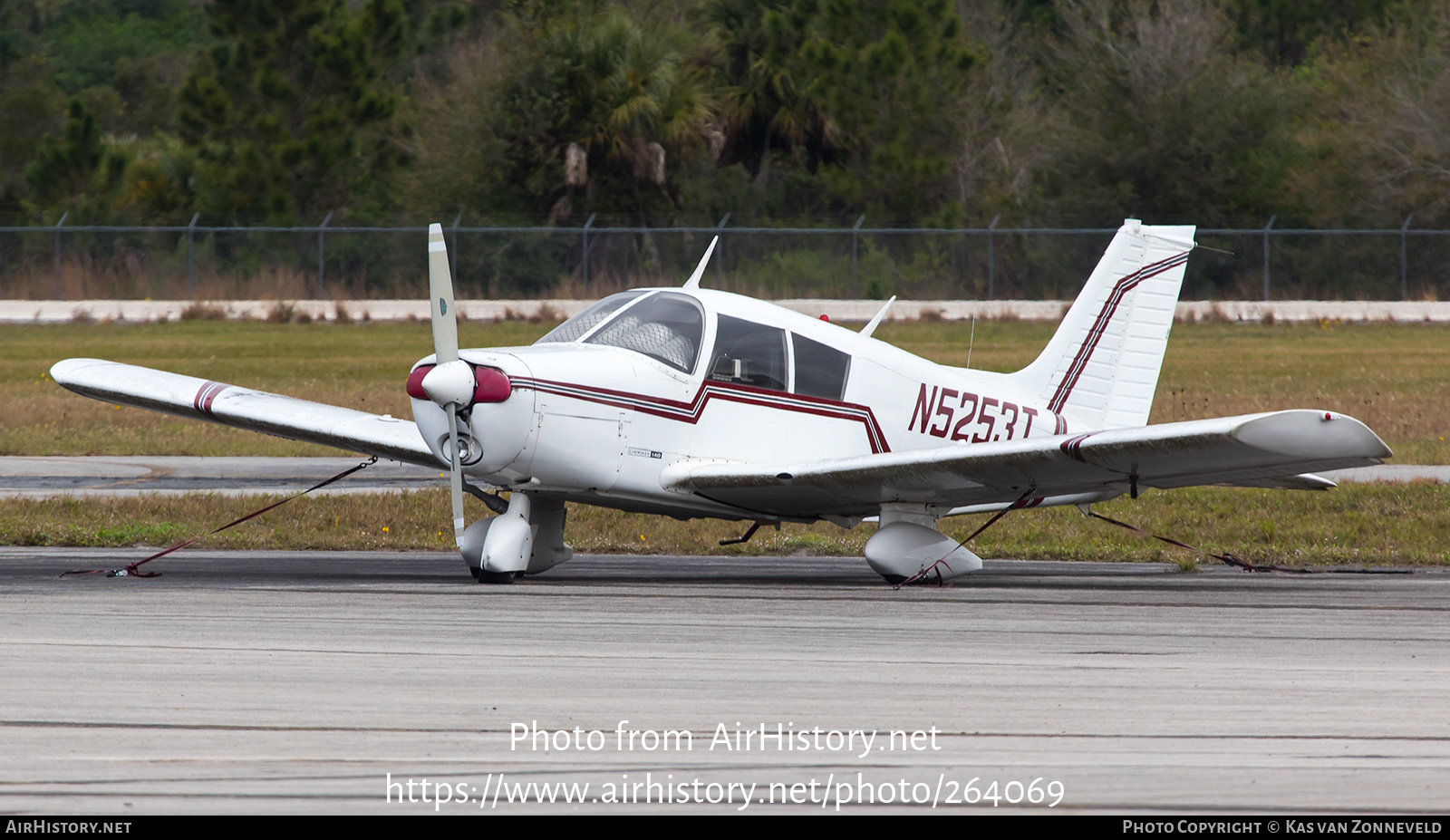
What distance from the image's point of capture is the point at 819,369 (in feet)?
37.8

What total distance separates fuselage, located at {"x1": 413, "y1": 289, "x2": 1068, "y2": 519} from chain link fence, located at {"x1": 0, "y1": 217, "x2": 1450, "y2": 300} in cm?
3372

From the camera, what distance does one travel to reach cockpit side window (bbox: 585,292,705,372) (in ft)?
36.2

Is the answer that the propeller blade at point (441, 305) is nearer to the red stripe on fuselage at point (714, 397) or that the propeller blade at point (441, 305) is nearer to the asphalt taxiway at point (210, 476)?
the red stripe on fuselage at point (714, 397)

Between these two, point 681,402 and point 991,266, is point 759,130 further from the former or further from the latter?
point 681,402

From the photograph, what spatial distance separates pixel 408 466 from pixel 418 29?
5144cm

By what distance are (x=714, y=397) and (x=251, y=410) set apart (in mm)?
3927

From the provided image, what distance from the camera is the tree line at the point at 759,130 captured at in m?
49.8

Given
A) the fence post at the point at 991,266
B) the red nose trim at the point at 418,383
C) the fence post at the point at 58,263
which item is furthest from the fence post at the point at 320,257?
the red nose trim at the point at 418,383

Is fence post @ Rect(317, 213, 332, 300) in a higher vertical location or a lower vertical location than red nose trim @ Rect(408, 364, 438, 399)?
higher

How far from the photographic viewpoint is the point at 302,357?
3331 centimetres

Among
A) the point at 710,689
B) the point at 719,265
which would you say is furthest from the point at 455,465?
the point at 719,265

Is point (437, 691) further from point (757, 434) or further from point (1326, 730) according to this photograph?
point (757, 434)

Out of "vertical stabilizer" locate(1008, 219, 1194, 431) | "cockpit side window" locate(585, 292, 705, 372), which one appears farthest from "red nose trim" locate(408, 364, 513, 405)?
"vertical stabilizer" locate(1008, 219, 1194, 431)

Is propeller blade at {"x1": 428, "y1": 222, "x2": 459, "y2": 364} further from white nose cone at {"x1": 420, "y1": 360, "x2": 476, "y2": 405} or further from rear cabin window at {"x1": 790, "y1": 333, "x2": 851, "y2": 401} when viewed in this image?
rear cabin window at {"x1": 790, "y1": 333, "x2": 851, "y2": 401}
